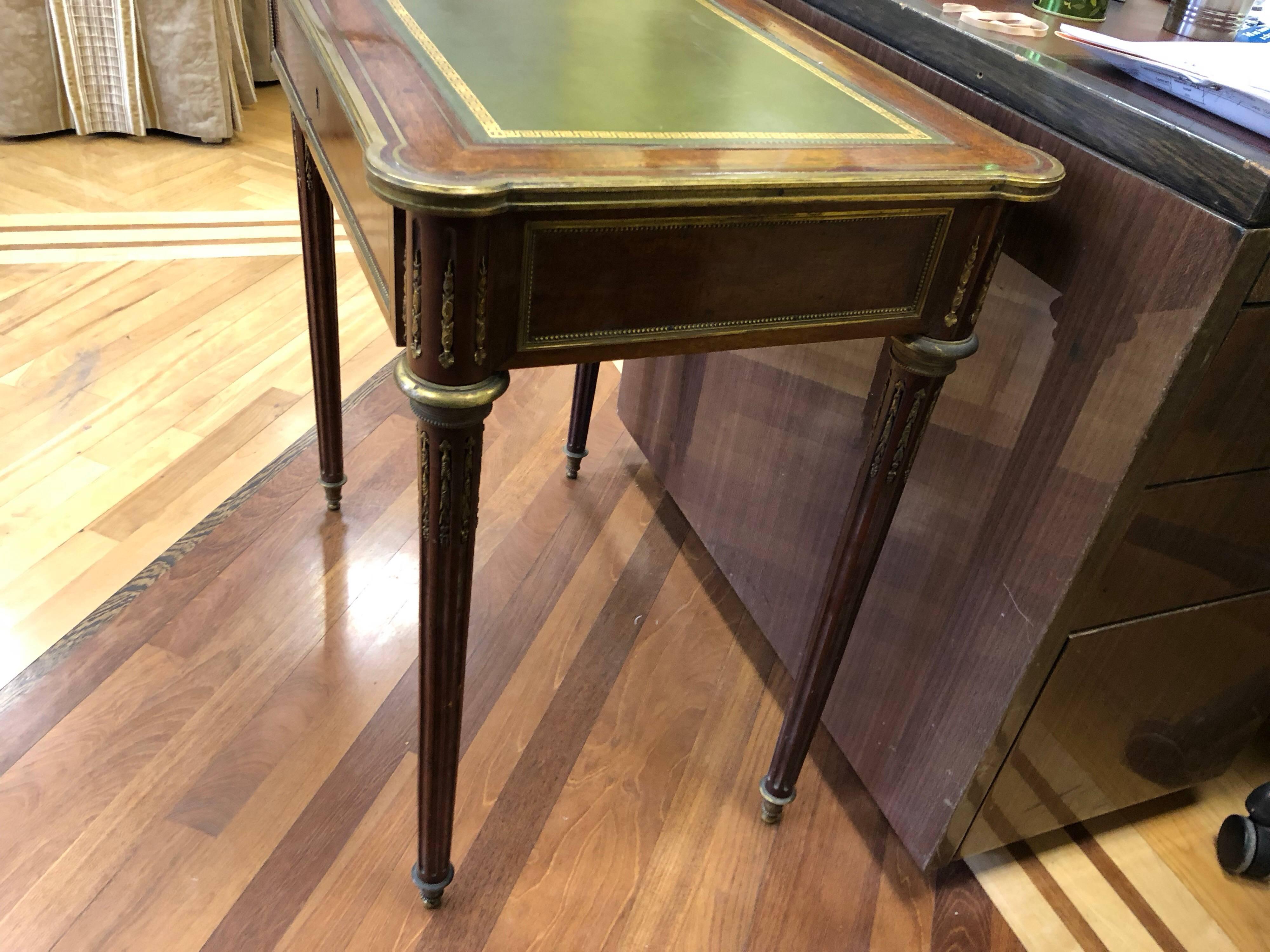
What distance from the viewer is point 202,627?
1023mm

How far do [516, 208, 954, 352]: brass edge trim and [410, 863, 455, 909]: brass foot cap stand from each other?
1.57 ft

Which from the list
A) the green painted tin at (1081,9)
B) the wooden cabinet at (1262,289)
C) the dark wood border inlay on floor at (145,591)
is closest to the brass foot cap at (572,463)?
the dark wood border inlay on floor at (145,591)

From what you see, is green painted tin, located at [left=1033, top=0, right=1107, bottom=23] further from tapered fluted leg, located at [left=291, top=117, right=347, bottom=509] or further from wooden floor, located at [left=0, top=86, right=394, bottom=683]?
wooden floor, located at [left=0, top=86, right=394, bottom=683]

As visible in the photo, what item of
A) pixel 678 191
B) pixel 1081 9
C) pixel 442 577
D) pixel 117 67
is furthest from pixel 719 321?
pixel 117 67

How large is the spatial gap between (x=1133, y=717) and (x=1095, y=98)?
1.67ft

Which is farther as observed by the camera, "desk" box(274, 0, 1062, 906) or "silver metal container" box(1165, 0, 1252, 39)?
"silver metal container" box(1165, 0, 1252, 39)

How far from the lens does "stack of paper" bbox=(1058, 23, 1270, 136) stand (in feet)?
1.87

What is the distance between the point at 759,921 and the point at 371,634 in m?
0.50

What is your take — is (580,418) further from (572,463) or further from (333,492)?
(333,492)

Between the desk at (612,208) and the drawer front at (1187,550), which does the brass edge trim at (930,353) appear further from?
the drawer front at (1187,550)

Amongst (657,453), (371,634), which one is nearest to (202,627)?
(371,634)

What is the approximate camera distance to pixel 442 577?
0.60 meters

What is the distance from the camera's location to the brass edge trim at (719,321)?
49cm

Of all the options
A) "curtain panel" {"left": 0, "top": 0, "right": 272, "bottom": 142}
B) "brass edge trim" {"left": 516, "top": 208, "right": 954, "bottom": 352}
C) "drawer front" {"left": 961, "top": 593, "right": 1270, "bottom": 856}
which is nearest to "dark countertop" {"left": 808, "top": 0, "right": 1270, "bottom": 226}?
"brass edge trim" {"left": 516, "top": 208, "right": 954, "bottom": 352}
